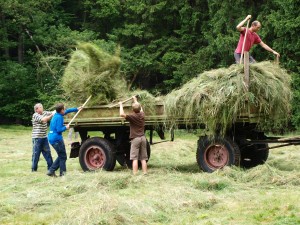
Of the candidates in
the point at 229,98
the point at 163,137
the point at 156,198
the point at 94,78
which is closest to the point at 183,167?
the point at 163,137

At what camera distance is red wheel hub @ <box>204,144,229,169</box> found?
36.8ft

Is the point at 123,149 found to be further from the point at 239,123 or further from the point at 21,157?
the point at 21,157

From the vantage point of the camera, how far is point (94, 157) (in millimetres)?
12516

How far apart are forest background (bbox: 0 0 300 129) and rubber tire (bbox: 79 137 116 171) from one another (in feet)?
48.9

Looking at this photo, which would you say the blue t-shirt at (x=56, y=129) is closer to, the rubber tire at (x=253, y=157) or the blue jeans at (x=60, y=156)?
the blue jeans at (x=60, y=156)

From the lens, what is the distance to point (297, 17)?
23344 mm

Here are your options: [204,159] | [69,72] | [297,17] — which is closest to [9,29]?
[297,17]

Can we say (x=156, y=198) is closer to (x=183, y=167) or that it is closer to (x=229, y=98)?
(x=229, y=98)

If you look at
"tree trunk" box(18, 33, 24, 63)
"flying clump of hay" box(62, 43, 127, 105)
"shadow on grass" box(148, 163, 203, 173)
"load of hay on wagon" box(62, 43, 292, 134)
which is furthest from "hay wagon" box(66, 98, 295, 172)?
"tree trunk" box(18, 33, 24, 63)

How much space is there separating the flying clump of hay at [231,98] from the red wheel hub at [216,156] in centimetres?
40

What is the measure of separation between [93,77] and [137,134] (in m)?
1.94

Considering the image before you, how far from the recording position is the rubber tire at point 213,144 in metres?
11.0

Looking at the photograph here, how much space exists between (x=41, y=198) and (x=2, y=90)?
25.8 meters

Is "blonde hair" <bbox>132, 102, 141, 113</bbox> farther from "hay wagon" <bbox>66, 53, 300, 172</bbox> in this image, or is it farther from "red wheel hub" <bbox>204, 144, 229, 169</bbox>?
"red wheel hub" <bbox>204, 144, 229, 169</bbox>
